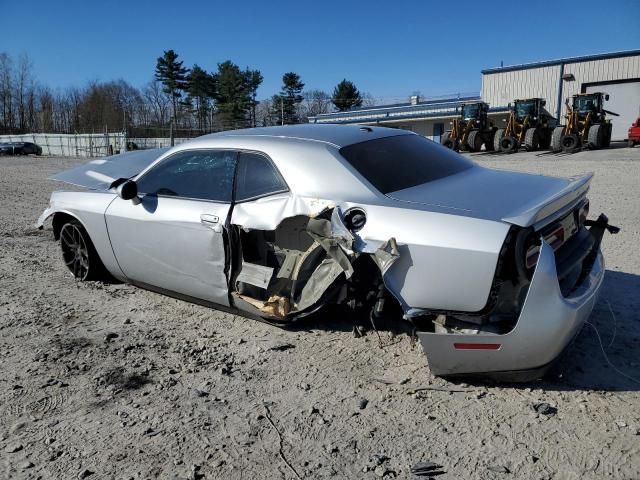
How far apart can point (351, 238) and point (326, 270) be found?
1.35 ft

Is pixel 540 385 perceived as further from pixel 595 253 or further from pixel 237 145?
pixel 237 145

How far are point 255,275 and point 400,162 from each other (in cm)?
128

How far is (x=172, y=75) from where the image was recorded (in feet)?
202

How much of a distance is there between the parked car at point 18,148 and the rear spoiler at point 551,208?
47950 mm

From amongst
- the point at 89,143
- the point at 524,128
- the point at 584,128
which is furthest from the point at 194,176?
the point at 89,143

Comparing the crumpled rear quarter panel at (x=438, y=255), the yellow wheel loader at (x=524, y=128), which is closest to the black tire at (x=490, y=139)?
the yellow wheel loader at (x=524, y=128)

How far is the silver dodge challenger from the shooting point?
253cm

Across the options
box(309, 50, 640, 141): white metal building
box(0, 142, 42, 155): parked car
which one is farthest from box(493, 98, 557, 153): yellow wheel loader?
box(0, 142, 42, 155): parked car

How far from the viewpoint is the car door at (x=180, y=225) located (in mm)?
3631

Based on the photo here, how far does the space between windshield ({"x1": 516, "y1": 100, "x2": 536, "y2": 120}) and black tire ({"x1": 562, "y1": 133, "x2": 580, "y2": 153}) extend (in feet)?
8.71

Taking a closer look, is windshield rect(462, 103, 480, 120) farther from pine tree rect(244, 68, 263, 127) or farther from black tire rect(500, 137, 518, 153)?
pine tree rect(244, 68, 263, 127)

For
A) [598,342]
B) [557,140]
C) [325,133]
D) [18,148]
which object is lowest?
[598,342]

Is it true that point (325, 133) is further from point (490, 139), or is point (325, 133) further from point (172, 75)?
point (172, 75)

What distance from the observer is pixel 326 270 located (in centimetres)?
321
